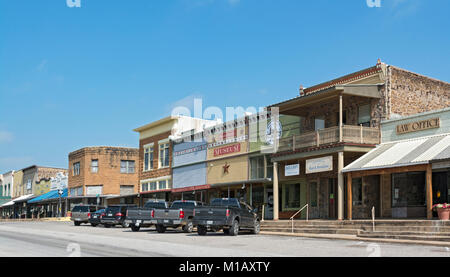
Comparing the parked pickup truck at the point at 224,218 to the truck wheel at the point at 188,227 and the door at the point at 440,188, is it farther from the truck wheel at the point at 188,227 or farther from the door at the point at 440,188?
the door at the point at 440,188

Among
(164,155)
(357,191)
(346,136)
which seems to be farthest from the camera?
(164,155)

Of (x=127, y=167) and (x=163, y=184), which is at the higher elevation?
(x=127, y=167)

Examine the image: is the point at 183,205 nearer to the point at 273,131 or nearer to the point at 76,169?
the point at 273,131

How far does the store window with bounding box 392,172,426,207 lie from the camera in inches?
1018

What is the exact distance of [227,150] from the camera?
3888 cm

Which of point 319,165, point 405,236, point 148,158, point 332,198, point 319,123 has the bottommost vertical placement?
point 405,236

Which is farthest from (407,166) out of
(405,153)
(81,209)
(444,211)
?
(81,209)

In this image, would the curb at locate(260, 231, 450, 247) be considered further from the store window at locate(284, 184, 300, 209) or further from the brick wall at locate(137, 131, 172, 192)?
the brick wall at locate(137, 131, 172, 192)

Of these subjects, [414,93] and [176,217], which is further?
[414,93]

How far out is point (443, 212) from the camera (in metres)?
21.7

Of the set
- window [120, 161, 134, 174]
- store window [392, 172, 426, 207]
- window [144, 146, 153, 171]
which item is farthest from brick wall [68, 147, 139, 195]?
store window [392, 172, 426, 207]

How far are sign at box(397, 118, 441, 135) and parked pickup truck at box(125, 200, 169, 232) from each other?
41.1 ft

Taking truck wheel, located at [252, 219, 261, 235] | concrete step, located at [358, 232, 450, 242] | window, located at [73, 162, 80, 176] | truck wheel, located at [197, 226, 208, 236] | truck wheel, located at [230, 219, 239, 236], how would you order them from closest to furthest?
concrete step, located at [358, 232, 450, 242] < truck wheel, located at [230, 219, 239, 236] < truck wheel, located at [197, 226, 208, 236] < truck wheel, located at [252, 219, 261, 235] < window, located at [73, 162, 80, 176]

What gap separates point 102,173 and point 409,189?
4320 centimetres
